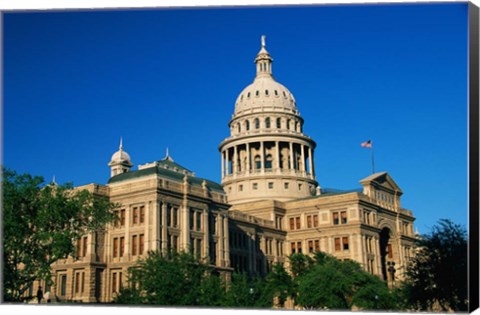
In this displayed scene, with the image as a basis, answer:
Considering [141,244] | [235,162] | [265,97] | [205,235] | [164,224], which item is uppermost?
[265,97]

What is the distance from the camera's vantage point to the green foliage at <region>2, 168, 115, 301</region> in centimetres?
4966

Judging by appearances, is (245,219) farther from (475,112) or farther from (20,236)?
(475,112)

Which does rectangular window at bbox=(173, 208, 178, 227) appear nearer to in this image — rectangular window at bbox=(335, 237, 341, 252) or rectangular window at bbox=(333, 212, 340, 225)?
rectangular window at bbox=(335, 237, 341, 252)

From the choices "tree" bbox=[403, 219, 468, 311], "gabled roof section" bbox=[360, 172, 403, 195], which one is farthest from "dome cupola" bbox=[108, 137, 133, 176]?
"tree" bbox=[403, 219, 468, 311]

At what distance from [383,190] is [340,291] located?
44.3 m

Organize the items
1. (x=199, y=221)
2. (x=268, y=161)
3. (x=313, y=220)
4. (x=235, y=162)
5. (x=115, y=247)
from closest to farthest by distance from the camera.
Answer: (x=115, y=247) < (x=199, y=221) < (x=313, y=220) < (x=268, y=161) < (x=235, y=162)

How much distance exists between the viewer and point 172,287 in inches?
1966

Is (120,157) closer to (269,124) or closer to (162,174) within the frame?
(269,124)

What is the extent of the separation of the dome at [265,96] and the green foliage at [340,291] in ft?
185

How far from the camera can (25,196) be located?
51562mm

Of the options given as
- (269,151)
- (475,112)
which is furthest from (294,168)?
(475,112)

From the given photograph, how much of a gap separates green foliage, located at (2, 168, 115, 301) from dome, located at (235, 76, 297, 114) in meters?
67.5

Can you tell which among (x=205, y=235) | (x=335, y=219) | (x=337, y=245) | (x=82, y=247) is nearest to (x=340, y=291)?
(x=205, y=235)

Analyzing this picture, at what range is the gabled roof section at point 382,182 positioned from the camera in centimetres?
9894
